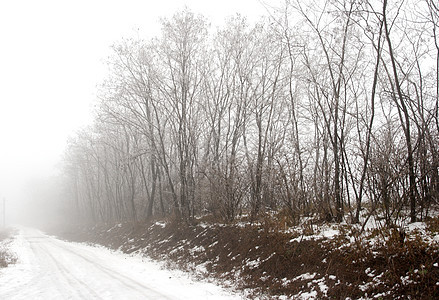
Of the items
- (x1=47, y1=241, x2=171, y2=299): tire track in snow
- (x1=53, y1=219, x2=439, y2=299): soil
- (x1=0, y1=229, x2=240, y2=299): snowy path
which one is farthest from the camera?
(x1=0, y1=229, x2=240, y2=299): snowy path

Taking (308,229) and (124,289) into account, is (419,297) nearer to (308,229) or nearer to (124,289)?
(308,229)

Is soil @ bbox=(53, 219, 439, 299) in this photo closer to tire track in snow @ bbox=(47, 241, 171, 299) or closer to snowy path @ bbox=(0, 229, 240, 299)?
snowy path @ bbox=(0, 229, 240, 299)

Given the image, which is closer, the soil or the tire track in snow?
the soil

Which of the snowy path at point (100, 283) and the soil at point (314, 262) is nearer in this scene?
the soil at point (314, 262)

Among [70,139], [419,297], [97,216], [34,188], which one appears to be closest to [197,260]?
[419,297]

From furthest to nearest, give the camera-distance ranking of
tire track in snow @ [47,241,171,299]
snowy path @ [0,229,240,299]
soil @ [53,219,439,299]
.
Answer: snowy path @ [0,229,240,299], tire track in snow @ [47,241,171,299], soil @ [53,219,439,299]

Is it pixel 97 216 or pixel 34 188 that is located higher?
pixel 34 188

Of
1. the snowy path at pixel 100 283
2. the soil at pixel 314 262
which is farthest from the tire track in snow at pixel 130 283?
the soil at pixel 314 262

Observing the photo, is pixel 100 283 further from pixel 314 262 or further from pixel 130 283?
pixel 314 262

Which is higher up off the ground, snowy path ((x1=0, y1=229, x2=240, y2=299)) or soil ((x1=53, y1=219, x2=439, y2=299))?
soil ((x1=53, y1=219, x2=439, y2=299))

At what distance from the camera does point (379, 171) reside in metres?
7.68

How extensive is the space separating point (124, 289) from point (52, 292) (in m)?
1.83

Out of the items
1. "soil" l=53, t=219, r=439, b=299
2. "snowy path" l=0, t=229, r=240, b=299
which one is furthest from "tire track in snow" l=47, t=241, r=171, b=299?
"soil" l=53, t=219, r=439, b=299

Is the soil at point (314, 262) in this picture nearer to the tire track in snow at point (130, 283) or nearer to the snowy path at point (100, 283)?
the snowy path at point (100, 283)
